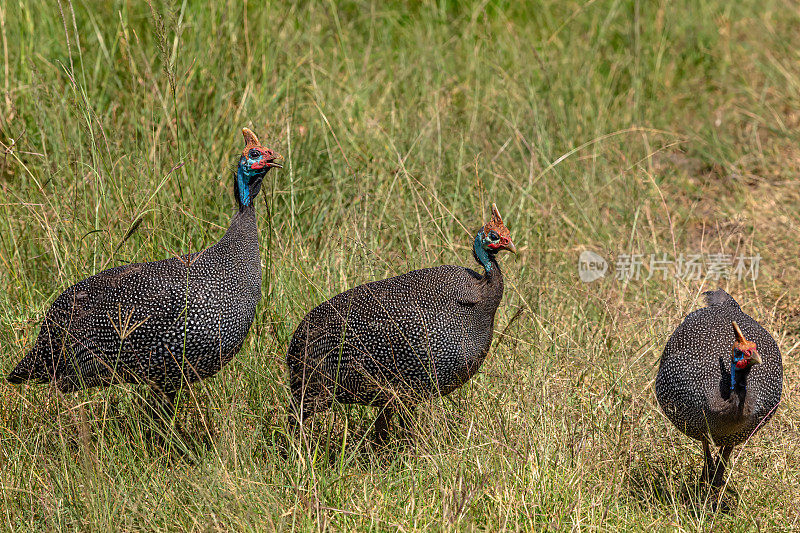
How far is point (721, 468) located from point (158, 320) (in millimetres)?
2094

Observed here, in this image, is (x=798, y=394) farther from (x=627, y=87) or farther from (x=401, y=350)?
(x=627, y=87)

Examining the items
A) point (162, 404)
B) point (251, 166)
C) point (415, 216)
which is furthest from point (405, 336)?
point (415, 216)

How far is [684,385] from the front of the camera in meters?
3.30

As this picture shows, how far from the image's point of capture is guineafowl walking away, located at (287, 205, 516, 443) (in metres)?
3.42

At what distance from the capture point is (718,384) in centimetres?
329

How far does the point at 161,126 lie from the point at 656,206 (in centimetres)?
278

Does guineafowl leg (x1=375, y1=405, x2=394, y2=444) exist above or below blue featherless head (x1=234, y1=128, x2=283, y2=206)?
below

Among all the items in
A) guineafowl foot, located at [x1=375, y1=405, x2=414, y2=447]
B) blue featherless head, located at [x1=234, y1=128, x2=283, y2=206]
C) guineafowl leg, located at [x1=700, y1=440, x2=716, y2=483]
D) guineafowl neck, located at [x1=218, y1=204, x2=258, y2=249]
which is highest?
blue featherless head, located at [x1=234, y1=128, x2=283, y2=206]

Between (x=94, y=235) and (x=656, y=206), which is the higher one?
(x=94, y=235)


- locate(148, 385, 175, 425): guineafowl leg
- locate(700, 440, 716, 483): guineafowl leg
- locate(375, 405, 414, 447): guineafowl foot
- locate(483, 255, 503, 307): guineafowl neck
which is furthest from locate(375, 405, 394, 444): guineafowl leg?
locate(700, 440, 716, 483): guineafowl leg

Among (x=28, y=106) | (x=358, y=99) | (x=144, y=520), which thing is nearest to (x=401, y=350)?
(x=144, y=520)

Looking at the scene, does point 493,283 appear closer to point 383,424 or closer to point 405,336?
point 405,336

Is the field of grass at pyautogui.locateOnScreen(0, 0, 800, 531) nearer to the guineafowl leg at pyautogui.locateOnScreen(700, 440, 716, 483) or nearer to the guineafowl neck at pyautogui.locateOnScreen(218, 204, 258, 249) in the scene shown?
the guineafowl leg at pyautogui.locateOnScreen(700, 440, 716, 483)

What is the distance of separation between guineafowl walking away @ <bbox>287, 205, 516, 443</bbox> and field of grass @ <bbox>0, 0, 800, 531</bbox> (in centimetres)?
14
